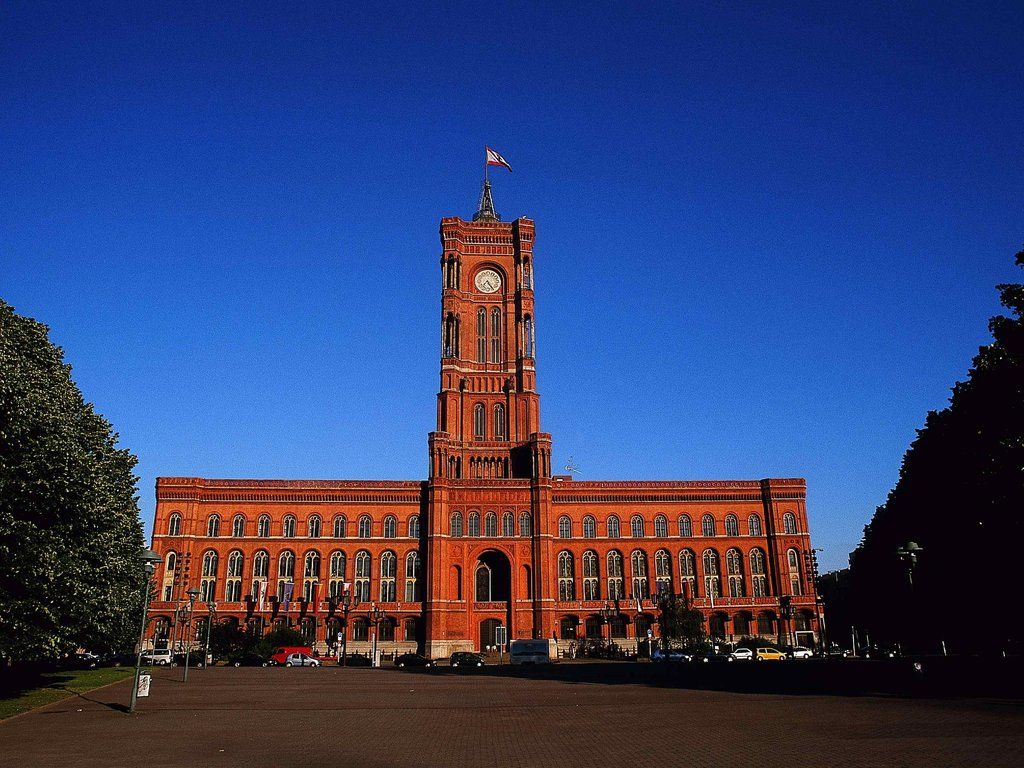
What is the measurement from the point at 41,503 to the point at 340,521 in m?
53.8

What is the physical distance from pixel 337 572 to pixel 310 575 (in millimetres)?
2621

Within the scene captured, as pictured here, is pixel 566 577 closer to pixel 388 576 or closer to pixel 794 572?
pixel 388 576

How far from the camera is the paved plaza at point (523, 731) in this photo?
15562mm

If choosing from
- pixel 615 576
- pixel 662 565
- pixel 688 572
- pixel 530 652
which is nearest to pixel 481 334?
pixel 615 576

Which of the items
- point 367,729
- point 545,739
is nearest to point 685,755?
point 545,739

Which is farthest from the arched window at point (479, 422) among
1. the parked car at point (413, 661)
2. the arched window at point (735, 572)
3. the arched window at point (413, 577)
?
the arched window at point (735, 572)

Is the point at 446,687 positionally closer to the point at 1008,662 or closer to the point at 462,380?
the point at 1008,662

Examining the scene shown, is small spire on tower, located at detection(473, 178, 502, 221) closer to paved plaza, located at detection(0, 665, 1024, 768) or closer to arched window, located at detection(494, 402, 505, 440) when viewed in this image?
arched window, located at detection(494, 402, 505, 440)

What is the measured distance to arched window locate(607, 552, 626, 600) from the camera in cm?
7900

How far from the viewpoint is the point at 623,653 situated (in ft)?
243

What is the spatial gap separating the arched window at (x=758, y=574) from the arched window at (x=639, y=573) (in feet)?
35.7

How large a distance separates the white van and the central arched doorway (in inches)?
582

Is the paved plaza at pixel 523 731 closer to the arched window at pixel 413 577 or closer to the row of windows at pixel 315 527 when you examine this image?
the arched window at pixel 413 577

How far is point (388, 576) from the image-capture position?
78.1 metres
